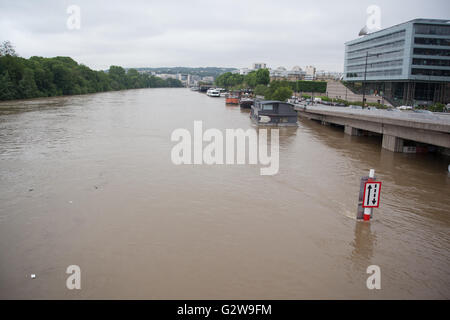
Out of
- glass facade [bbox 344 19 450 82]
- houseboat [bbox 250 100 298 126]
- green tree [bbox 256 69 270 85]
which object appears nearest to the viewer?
houseboat [bbox 250 100 298 126]

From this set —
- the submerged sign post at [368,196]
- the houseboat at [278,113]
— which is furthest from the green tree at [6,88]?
the submerged sign post at [368,196]

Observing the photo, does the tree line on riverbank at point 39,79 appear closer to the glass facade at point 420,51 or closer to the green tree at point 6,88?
the green tree at point 6,88

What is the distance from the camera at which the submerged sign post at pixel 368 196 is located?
968 centimetres

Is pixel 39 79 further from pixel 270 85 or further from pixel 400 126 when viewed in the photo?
pixel 400 126

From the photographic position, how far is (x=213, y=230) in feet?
32.7

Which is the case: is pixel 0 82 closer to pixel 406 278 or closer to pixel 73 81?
pixel 73 81

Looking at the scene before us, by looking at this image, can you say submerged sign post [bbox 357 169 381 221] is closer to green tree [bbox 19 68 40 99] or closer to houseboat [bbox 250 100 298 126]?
houseboat [bbox 250 100 298 126]

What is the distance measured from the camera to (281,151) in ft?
75.1

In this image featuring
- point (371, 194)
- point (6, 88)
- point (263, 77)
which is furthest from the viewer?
point (263, 77)

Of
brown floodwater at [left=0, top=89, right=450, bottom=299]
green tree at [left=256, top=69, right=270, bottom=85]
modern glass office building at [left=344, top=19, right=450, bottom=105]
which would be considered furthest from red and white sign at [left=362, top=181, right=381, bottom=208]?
green tree at [left=256, top=69, right=270, bottom=85]

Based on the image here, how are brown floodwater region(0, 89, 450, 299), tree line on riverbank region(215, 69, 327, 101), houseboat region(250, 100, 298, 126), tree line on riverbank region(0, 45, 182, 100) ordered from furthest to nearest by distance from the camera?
tree line on riverbank region(0, 45, 182, 100), tree line on riverbank region(215, 69, 327, 101), houseboat region(250, 100, 298, 126), brown floodwater region(0, 89, 450, 299)

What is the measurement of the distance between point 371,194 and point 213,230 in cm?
433

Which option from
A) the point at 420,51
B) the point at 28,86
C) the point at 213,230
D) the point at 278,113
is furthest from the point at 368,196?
the point at 28,86

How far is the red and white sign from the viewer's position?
9712 millimetres
